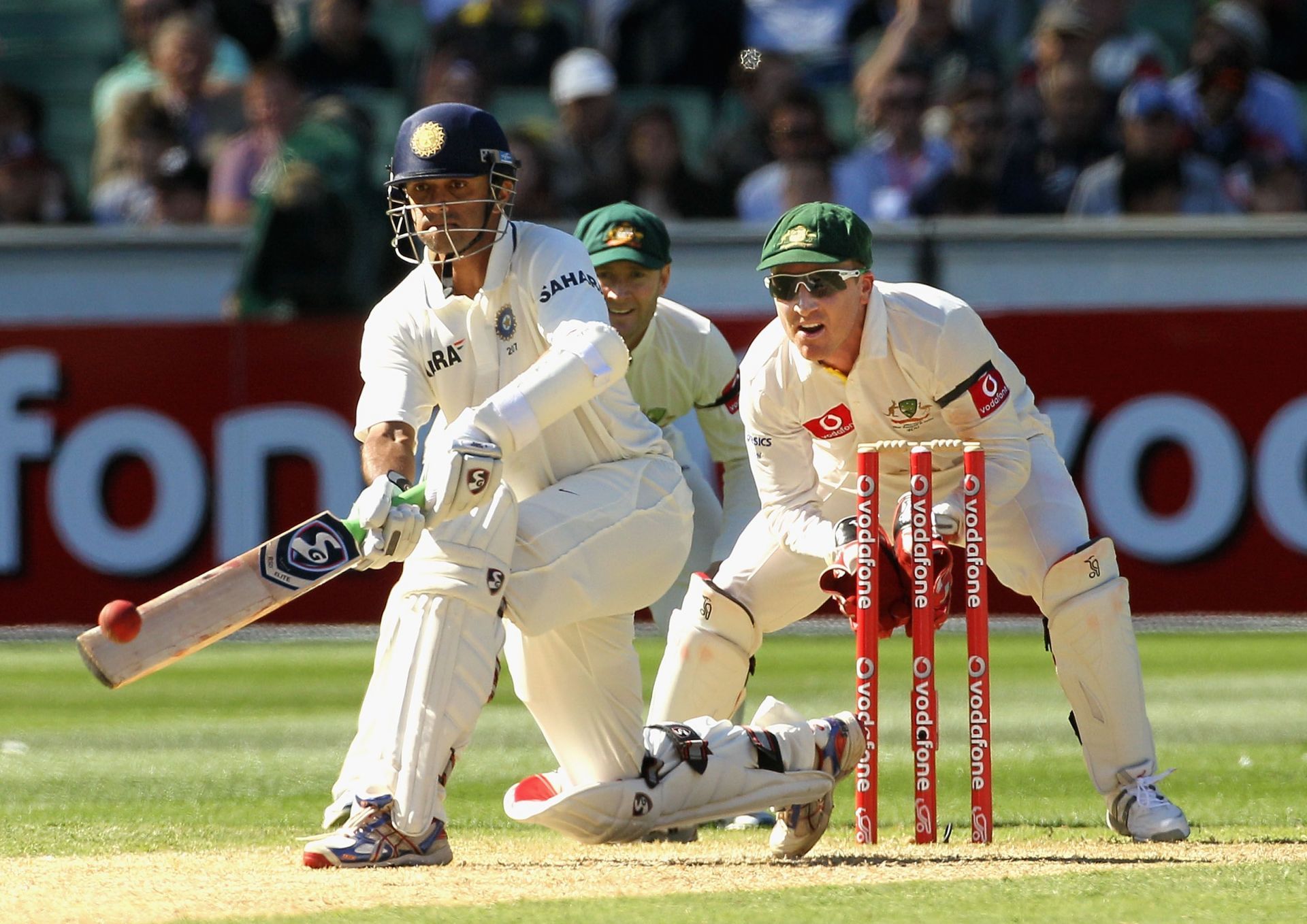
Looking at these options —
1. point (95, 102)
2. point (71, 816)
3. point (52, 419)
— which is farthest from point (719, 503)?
point (95, 102)

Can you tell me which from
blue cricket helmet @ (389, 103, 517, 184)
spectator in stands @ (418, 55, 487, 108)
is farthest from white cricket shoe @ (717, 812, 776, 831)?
spectator in stands @ (418, 55, 487, 108)

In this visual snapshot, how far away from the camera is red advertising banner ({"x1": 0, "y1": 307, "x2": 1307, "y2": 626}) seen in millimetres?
9984

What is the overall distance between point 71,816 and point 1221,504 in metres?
6.09

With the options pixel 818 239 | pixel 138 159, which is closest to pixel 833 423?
pixel 818 239

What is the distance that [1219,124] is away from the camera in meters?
→ 11.6

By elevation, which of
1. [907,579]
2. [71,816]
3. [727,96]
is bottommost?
[71,816]

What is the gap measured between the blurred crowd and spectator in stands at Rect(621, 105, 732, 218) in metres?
0.01

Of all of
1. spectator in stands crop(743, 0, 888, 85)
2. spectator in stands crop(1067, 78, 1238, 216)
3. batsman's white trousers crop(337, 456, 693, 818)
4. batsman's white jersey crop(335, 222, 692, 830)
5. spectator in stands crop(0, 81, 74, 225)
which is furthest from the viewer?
spectator in stands crop(743, 0, 888, 85)

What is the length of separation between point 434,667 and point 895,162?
24.7 ft

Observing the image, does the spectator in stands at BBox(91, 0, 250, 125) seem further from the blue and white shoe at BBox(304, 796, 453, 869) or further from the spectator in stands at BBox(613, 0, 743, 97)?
the blue and white shoe at BBox(304, 796, 453, 869)

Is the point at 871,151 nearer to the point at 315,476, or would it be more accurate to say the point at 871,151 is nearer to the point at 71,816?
the point at 315,476

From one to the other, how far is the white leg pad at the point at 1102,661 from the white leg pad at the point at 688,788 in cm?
73

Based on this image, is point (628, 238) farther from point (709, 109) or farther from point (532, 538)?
point (709, 109)

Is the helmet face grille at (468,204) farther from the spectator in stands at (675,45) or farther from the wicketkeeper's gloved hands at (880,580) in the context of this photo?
the spectator in stands at (675,45)
